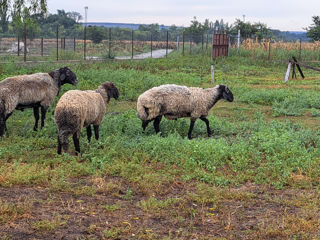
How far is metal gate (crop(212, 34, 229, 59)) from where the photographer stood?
28.9 m

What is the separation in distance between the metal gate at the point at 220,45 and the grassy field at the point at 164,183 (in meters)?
17.1

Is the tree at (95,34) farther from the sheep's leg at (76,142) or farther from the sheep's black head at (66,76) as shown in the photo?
the sheep's leg at (76,142)

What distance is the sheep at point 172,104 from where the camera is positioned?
1037 cm

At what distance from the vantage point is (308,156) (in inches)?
333

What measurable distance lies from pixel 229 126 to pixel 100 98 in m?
3.44

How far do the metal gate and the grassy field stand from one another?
675 inches

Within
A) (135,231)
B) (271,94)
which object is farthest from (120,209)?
(271,94)

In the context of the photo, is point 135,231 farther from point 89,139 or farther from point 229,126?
point 229,126

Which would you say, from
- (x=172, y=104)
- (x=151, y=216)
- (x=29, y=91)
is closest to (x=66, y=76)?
(x=29, y=91)

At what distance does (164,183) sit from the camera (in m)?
7.29

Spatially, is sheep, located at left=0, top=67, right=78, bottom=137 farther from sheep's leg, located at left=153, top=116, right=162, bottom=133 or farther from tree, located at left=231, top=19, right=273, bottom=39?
tree, located at left=231, top=19, right=273, bottom=39

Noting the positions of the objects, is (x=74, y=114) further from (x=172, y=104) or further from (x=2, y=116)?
(x=172, y=104)

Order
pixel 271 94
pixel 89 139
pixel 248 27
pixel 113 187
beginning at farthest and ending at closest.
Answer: pixel 248 27, pixel 271 94, pixel 89 139, pixel 113 187

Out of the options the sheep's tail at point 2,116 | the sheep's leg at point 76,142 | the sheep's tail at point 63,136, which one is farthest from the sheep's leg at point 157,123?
the sheep's tail at point 2,116
